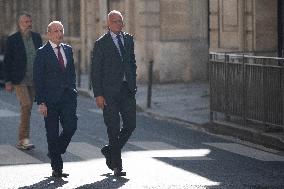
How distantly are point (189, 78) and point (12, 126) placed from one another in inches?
441

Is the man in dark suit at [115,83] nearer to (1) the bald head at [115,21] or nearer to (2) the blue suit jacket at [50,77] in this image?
(1) the bald head at [115,21]

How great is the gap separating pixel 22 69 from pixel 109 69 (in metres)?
2.89

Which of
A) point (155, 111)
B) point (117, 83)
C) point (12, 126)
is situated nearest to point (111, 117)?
point (117, 83)

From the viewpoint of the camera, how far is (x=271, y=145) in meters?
14.2

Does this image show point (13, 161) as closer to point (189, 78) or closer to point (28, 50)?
point (28, 50)

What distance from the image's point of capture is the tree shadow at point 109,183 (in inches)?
398

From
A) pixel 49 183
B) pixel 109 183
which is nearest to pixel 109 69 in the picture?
pixel 109 183

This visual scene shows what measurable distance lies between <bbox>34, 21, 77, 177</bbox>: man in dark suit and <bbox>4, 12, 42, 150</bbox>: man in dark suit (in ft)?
8.42

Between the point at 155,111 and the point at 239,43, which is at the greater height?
the point at 239,43

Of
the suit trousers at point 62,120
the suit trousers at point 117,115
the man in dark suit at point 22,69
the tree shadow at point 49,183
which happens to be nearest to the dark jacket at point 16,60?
the man in dark suit at point 22,69

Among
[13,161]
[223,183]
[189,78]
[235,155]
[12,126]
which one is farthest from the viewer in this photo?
[189,78]

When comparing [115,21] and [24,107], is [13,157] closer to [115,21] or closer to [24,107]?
[24,107]

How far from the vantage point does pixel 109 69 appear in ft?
36.0

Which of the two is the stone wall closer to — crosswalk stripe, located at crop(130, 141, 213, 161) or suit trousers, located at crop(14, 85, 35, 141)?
crosswalk stripe, located at crop(130, 141, 213, 161)
